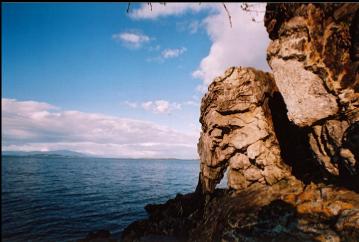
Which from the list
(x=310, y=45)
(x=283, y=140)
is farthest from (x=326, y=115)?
(x=283, y=140)

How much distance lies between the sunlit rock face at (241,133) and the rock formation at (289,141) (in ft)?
0.27

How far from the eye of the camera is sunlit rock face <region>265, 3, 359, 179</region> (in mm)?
14594

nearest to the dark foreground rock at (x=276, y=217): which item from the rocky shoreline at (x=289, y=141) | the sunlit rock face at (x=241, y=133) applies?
the rocky shoreline at (x=289, y=141)

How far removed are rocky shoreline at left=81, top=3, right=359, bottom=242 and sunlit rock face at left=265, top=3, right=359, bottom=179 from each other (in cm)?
6

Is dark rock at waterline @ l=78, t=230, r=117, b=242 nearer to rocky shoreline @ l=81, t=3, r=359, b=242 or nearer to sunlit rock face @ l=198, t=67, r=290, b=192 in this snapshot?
rocky shoreline @ l=81, t=3, r=359, b=242

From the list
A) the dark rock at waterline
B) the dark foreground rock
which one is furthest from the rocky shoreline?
the dark rock at waterline

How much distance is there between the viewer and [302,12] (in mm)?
15867

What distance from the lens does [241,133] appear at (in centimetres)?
2111

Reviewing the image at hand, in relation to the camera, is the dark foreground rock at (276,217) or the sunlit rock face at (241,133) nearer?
the dark foreground rock at (276,217)

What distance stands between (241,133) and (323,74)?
7.78 m

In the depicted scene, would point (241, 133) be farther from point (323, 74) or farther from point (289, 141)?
point (323, 74)

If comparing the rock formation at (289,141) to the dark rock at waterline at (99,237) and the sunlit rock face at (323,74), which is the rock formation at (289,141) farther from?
the dark rock at waterline at (99,237)

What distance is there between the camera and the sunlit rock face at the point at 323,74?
14.6 m

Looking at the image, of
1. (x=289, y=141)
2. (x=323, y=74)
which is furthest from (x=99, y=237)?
(x=323, y=74)
